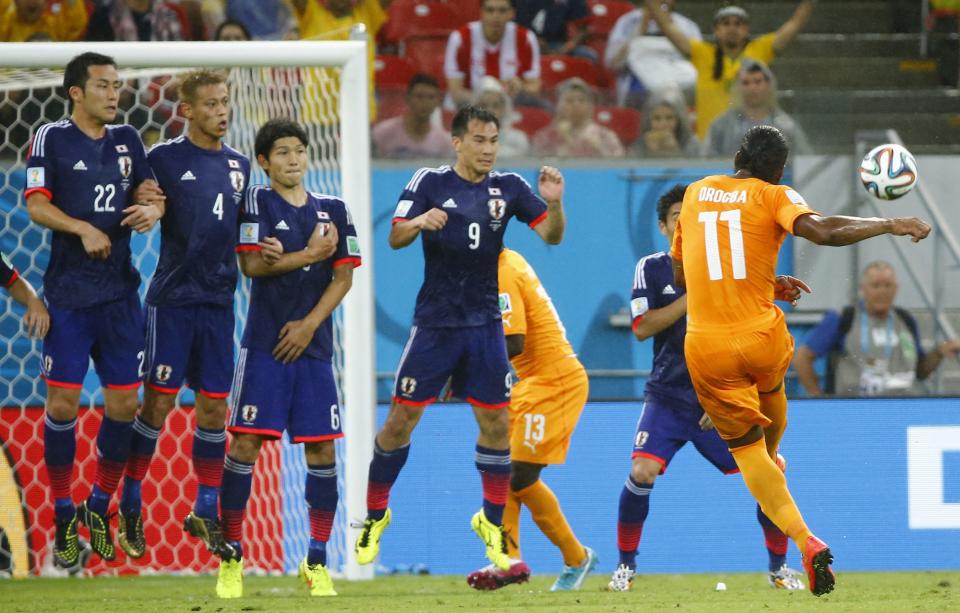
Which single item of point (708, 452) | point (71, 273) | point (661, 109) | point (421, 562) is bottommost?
point (421, 562)

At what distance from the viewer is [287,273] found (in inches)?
304

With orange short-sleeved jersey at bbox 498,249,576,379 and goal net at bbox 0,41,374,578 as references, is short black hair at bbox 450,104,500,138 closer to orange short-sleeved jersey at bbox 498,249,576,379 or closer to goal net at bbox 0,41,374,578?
orange short-sleeved jersey at bbox 498,249,576,379

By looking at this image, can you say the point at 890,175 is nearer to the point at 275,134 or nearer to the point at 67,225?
the point at 275,134

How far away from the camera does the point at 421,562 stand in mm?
9539

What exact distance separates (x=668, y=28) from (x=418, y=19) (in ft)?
7.05

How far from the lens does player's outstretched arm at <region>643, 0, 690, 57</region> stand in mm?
12430

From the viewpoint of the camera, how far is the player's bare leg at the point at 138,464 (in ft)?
25.9

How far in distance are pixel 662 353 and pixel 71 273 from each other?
323 cm

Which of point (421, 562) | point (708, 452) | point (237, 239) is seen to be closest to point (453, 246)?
point (237, 239)

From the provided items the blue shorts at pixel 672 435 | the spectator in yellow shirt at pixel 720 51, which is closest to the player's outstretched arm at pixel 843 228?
the blue shorts at pixel 672 435

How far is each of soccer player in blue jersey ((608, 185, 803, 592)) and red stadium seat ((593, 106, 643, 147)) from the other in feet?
9.72

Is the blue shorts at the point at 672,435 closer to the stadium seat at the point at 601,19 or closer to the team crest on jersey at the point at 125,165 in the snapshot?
the team crest on jersey at the point at 125,165

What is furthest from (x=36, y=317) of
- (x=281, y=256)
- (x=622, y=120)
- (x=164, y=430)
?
(x=622, y=120)

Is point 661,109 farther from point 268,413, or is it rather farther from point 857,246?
point 268,413
